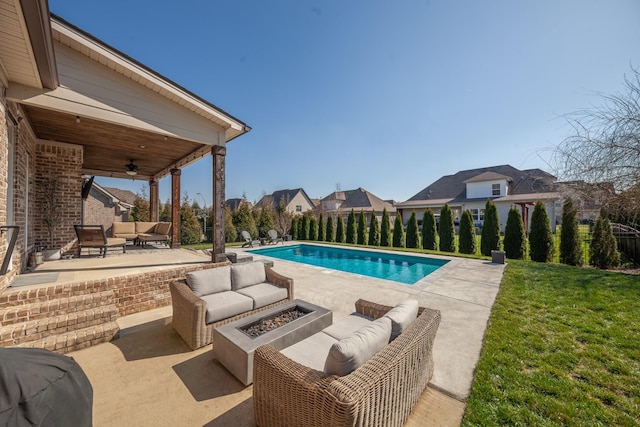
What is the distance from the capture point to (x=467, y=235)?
39.1 feet

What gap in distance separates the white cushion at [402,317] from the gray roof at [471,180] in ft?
73.7

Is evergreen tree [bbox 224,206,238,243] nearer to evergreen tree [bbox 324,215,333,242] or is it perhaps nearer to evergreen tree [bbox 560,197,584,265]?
evergreen tree [bbox 324,215,333,242]

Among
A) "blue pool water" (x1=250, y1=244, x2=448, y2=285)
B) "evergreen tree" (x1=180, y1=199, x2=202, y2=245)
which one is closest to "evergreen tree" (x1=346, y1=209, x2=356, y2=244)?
"blue pool water" (x1=250, y1=244, x2=448, y2=285)

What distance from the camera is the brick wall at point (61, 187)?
21.1 feet

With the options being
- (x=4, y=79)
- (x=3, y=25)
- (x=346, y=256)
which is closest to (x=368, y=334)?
(x=3, y=25)

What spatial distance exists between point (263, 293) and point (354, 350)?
2686 millimetres

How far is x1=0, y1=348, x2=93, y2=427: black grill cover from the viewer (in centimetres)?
108

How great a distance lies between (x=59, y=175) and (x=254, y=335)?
24.9 feet

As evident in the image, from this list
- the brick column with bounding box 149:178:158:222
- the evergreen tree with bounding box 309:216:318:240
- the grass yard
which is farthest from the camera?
the evergreen tree with bounding box 309:216:318:240

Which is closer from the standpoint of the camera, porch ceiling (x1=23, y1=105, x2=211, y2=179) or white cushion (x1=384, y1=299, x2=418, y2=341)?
white cushion (x1=384, y1=299, x2=418, y2=341)

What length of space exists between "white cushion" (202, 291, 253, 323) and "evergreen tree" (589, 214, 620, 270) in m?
11.2

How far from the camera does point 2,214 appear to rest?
3.47m

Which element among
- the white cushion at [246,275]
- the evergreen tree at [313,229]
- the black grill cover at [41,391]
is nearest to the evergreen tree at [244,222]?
the evergreen tree at [313,229]

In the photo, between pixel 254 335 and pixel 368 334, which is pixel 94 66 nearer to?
pixel 254 335
